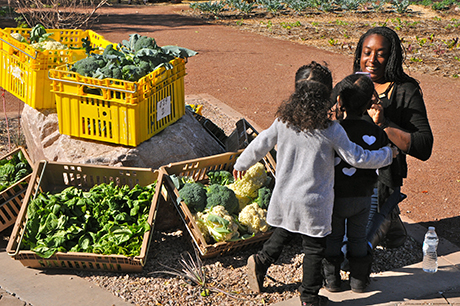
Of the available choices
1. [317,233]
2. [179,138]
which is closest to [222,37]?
[179,138]

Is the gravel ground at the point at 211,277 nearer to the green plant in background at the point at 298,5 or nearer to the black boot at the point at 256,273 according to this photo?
the black boot at the point at 256,273

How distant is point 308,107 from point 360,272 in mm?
1296

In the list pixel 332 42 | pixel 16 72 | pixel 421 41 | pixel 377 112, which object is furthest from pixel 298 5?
pixel 377 112

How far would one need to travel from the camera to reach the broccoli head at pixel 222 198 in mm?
4113

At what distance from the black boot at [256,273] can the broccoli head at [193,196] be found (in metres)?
0.77

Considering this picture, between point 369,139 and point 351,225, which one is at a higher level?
point 369,139

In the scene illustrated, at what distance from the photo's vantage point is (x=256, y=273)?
3.49m

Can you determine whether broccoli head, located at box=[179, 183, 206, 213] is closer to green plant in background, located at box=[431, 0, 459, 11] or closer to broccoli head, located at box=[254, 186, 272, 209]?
broccoli head, located at box=[254, 186, 272, 209]

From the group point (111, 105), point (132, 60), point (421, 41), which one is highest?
point (132, 60)

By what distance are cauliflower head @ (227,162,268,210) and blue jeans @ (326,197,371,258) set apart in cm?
103

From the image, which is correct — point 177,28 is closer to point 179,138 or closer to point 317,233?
point 179,138

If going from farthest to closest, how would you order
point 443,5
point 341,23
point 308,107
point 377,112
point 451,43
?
point 443,5 → point 341,23 → point 451,43 → point 377,112 → point 308,107

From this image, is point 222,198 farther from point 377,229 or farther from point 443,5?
point 443,5

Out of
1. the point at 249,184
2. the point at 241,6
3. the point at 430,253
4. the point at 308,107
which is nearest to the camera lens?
the point at 308,107
